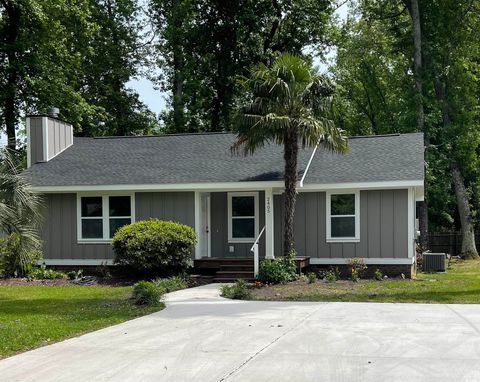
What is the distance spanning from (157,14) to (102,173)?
67.4 feet

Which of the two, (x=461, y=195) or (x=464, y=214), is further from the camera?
(x=461, y=195)

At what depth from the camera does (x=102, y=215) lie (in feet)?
62.8

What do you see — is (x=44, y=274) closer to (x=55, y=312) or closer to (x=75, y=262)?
(x=75, y=262)

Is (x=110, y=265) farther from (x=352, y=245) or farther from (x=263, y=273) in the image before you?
(x=352, y=245)

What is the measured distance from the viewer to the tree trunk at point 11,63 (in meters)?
28.0

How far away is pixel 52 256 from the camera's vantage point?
19.3 m

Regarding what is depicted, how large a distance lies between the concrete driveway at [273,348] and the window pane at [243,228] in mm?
7845

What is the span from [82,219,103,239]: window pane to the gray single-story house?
32mm

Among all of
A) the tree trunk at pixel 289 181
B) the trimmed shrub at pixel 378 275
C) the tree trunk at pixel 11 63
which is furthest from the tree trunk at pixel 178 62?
the trimmed shrub at pixel 378 275

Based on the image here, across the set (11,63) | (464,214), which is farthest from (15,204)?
(464,214)

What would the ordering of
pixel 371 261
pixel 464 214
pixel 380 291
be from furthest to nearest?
pixel 464 214 < pixel 371 261 < pixel 380 291

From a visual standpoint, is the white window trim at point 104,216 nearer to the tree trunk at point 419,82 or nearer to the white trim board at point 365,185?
the white trim board at point 365,185

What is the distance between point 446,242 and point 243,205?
1681 cm

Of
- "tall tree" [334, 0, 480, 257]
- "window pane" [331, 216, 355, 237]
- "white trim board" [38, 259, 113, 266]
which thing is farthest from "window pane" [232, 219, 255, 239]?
"tall tree" [334, 0, 480, 257]
